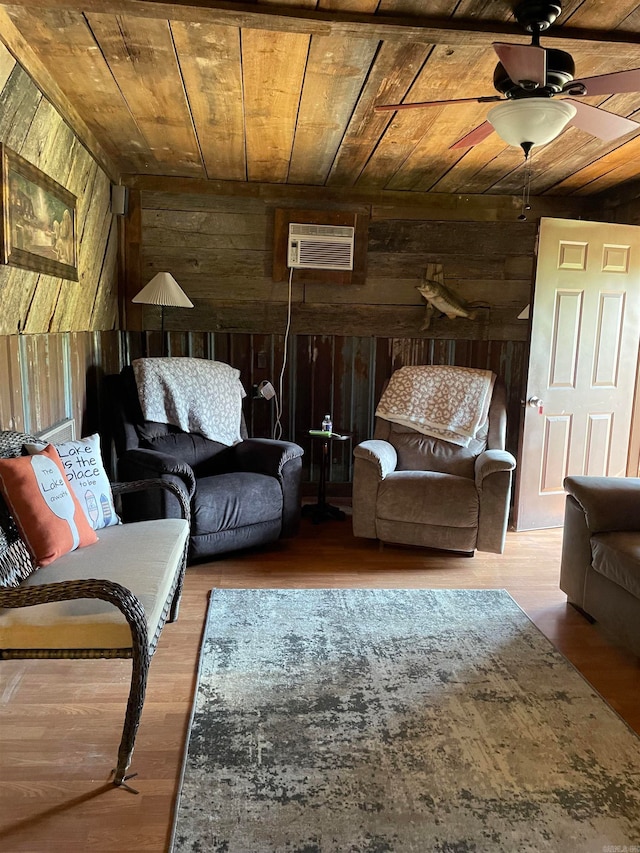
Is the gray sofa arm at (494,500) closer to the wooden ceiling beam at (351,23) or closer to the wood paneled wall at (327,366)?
the wood paneled wall at (327,366)

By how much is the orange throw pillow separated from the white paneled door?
2820 mm

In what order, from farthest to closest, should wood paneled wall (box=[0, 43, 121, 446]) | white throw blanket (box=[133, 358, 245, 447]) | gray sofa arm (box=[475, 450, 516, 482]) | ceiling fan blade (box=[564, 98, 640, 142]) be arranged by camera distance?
white throw blanket (box=[133, 358, 245, 447]) → gray sofa arm (box=[475, 450, 516, 482]) → wood paneled wall (box=[0, 43, 121, 446]) → ceiling fan blade (box=[564, 98, 640, 142])

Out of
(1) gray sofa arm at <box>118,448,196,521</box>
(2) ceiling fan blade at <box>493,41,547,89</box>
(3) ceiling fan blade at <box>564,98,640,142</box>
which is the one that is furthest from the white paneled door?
(1) gray sofa arm at <box>118,448,196,521</box>

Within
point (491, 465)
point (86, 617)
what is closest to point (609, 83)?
point (491, 465)

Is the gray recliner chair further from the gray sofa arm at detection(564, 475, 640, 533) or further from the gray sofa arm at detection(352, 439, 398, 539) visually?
the gray sofa arm at detection(564, 475, 640, 533)

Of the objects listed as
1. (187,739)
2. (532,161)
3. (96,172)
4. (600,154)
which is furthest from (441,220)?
(187,739)

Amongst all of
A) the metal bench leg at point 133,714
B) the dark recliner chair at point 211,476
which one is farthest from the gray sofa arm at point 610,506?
the metal bench leg at point 133,714

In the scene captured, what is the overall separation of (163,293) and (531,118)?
2557 millimetres

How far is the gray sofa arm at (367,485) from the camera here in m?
3.50

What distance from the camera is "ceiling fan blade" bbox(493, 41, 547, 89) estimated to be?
1734 millimetres

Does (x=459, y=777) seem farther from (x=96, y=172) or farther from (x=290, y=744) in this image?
(x=96, y=172)

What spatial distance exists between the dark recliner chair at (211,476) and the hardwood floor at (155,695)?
0.59 feet

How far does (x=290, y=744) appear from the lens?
1.90 metres

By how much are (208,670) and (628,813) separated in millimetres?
1390
